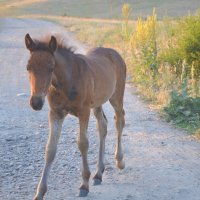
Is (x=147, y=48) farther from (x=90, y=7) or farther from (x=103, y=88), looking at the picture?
(x=90, y=7)

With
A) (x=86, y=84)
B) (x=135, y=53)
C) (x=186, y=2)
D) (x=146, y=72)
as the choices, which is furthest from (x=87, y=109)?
(x=186, y=2)

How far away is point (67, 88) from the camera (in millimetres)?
6883

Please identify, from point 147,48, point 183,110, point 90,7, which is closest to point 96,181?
point 183,110

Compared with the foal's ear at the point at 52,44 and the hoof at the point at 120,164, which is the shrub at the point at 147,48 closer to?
the hoof at the point at 120,164

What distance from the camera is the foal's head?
6106mm

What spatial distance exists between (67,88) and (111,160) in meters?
2.14

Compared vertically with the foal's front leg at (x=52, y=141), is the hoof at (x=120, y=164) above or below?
below

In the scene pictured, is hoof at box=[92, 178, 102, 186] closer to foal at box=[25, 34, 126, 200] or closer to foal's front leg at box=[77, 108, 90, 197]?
foal at box=[25, 34, 126, 200]

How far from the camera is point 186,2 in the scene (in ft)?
290

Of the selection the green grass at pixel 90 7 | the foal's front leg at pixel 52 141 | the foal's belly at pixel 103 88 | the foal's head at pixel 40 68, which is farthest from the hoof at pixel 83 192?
the green grass at pixel 90 7

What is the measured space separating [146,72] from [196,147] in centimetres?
Result: 620

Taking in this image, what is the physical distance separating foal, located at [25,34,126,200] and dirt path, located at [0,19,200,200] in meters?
0.30

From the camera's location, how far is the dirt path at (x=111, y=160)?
23.5ft

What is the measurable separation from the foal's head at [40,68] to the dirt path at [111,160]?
4.84ft
